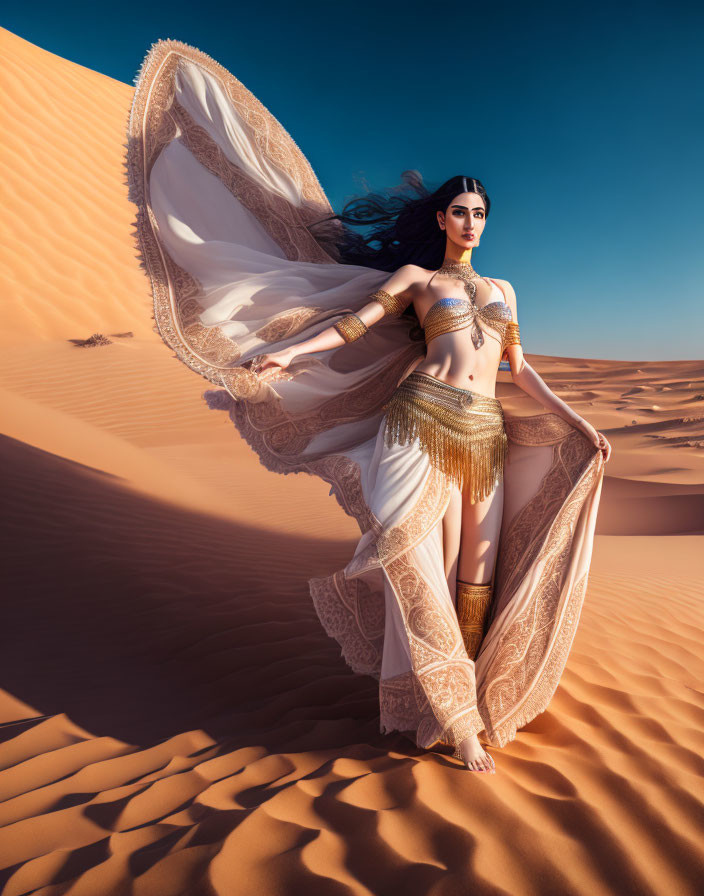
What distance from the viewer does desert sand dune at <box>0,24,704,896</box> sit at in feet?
6.37

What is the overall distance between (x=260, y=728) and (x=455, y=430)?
1698mm

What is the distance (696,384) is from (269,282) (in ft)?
77.7

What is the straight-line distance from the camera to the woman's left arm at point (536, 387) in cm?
289

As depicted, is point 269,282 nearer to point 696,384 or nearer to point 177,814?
point 177,814

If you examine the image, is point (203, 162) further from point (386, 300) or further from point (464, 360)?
point (464, 360)

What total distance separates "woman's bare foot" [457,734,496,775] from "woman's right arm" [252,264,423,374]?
1.88 metres

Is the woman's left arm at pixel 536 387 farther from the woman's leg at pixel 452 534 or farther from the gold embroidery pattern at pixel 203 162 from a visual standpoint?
the gold embroidery pattern at pixel 203 162

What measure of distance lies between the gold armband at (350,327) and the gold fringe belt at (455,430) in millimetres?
417

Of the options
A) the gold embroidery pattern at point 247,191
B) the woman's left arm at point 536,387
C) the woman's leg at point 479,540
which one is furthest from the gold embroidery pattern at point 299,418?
the gold embroidery pattern at point 247,191

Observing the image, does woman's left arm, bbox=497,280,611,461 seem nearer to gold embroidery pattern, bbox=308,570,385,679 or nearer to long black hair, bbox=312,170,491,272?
long black hair, bbox=312,170,491,272

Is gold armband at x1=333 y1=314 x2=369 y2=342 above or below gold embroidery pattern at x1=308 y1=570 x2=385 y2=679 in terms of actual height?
above

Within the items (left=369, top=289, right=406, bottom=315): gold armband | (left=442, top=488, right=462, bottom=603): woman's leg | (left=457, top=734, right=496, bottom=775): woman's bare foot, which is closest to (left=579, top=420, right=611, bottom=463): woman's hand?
(left=442, top=488, right=462, bottom=603): woman's leg

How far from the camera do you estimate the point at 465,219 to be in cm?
334

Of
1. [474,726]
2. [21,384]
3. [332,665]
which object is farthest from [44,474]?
[21,384]
